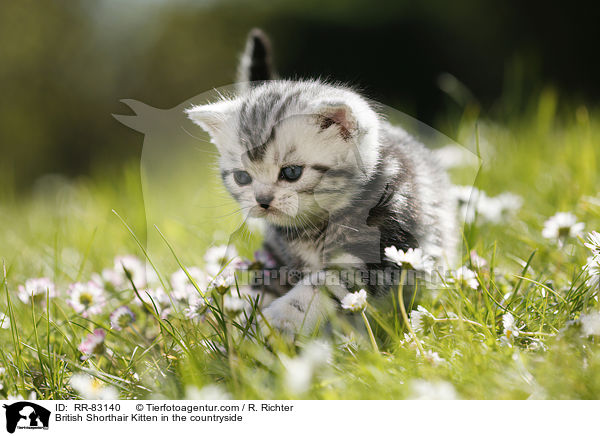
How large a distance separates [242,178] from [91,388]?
1.78ft

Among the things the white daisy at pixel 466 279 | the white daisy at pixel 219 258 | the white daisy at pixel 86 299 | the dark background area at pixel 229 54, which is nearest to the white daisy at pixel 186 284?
the white daisy at pixel 219 258

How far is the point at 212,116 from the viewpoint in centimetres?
123

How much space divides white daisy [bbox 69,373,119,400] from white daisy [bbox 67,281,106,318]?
0.24m

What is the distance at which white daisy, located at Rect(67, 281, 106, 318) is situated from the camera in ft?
4.13

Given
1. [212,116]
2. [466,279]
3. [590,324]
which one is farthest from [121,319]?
[590,324]

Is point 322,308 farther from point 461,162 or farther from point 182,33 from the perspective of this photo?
point 182,33

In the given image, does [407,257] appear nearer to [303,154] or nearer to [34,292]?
[303,154]

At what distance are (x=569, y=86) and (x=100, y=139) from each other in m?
3.86

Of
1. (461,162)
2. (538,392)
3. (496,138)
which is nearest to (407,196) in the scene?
(538,392)

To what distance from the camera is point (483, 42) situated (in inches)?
149

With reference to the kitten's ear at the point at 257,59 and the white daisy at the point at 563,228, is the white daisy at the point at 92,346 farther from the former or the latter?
the white daisy at the point at 563,228

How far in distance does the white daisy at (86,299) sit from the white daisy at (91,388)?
236 mm
